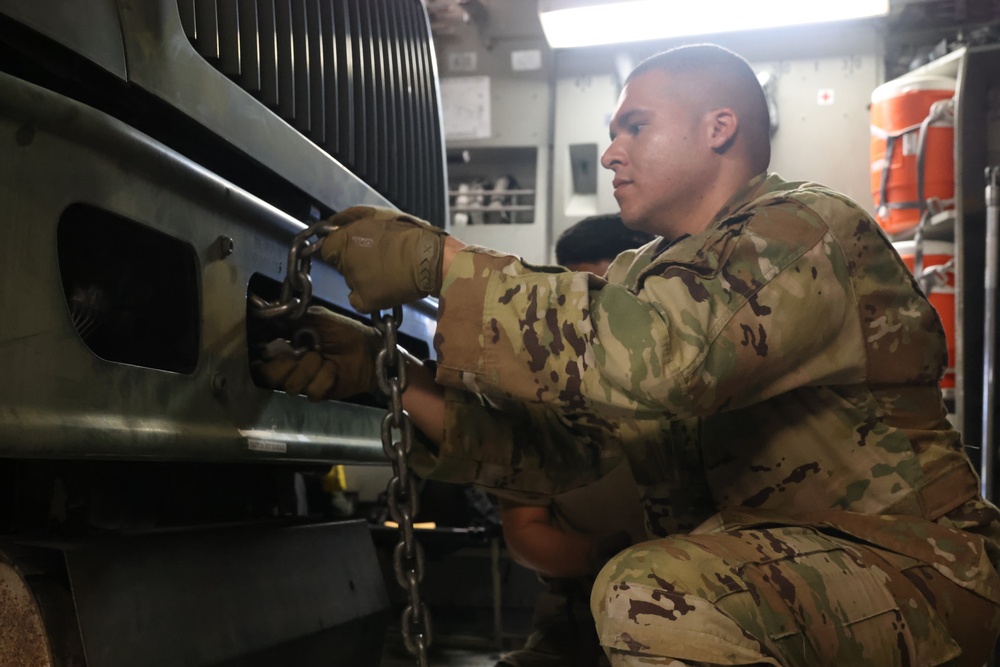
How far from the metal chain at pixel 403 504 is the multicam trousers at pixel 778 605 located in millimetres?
218

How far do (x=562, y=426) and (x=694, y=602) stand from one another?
602 millimetres

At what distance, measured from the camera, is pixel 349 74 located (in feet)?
5.19

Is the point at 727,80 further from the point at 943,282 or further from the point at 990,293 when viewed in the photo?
the point at 943,282

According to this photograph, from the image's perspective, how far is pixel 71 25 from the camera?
914 millimetres

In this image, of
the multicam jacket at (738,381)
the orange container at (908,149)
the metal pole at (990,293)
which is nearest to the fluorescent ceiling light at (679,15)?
the orange container at (908,149)

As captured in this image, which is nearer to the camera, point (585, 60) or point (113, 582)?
point (113, 582)

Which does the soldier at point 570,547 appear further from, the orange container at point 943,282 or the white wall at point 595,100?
the white wall at point 595,100

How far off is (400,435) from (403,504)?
0.09 m

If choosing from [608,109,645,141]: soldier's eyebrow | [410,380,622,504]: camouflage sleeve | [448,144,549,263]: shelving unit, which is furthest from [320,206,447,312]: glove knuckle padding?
[448,144,549,263]: shelving unit

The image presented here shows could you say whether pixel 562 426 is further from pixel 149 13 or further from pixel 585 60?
pixel 585 60

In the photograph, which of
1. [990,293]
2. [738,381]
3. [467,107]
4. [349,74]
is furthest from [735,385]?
[467,107]

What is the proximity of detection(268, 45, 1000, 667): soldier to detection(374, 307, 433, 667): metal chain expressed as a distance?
0.06m

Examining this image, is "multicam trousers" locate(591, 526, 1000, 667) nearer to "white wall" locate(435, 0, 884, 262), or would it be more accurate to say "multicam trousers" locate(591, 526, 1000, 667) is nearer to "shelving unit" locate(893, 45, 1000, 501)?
"shelving unit" locate(893, 45, 1000, 501)

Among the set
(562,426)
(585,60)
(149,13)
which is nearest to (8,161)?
(149,13)
